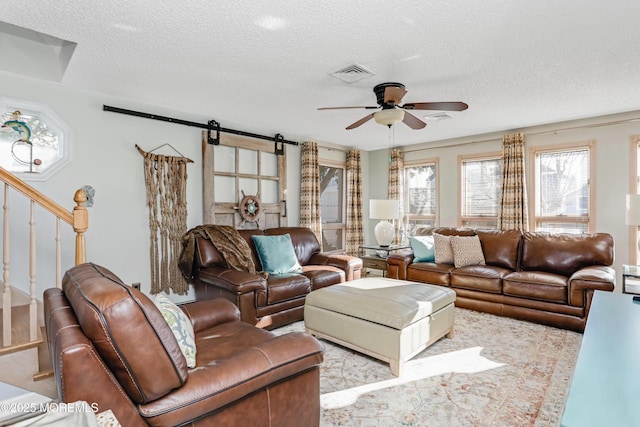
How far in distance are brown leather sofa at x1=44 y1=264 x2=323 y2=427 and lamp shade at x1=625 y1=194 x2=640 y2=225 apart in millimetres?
3723

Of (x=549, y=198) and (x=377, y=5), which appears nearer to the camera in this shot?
(x=377, y=5)

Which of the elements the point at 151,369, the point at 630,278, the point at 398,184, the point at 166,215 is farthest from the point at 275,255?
the point at 630,278

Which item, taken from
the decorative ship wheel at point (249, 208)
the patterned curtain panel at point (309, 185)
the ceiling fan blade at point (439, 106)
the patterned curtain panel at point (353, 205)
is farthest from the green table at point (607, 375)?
the patterned curtain panel at point (353, 205)

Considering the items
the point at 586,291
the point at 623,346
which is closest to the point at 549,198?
the point at 586,291

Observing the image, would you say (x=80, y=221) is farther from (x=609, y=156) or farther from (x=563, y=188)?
(x=609, y=156)

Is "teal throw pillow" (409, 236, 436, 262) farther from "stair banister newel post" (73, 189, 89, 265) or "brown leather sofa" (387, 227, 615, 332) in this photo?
"stair banister newel post" (73, 189, 89, 265)

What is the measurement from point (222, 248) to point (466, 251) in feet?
9.56

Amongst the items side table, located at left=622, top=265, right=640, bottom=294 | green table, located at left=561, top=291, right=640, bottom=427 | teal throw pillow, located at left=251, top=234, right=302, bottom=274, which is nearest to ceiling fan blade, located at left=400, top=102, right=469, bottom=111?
green table, located at left=561, top=291, right=640, bottom=427

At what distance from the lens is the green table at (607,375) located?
1137mm

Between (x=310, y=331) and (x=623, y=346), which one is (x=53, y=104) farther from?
(x=623, y=346)

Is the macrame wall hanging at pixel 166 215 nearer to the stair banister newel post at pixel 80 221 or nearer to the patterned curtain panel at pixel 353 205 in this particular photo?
the stair banister newel post at pixel 80 221

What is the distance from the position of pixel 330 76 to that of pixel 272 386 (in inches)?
99.9

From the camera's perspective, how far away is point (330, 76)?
3033mm

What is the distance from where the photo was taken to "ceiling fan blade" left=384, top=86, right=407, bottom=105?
9.52ft
